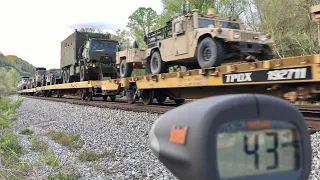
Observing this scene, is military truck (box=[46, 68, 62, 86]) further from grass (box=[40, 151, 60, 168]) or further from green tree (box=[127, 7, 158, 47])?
grass (box=[40, 151, 60, 168])

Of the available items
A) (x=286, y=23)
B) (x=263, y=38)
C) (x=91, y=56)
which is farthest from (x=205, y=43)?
(x=286, y=23)

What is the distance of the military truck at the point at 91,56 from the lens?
1895 centimetres

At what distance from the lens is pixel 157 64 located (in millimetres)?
12008

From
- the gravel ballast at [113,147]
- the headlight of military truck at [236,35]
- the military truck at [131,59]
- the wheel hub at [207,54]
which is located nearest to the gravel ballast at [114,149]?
the gravel ballast at [113,147]

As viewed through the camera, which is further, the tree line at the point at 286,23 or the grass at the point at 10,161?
the tree line at the point at 286,23

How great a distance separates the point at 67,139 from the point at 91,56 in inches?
459

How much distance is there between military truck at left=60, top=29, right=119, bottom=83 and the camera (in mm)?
18953

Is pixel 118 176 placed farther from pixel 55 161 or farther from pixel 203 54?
pixel 203 54

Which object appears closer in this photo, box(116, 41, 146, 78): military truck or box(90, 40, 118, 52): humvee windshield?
box(116, 41, 146, 78): military truck

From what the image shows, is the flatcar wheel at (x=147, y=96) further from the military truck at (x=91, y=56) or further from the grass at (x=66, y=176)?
the grass at (x=66, y=176)

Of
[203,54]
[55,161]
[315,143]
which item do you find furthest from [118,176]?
[203,54]

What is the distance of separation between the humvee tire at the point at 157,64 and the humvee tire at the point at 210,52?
2509mm

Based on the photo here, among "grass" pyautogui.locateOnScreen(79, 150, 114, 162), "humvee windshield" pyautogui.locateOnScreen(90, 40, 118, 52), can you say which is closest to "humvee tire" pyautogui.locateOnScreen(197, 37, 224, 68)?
"grass" pyautogui.locateOnScreen(79, 150, 114, 162)

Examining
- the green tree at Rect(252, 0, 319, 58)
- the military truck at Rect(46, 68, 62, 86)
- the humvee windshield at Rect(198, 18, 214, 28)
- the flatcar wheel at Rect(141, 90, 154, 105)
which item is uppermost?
the green tree at Rect(252, 0, 319, 58)
